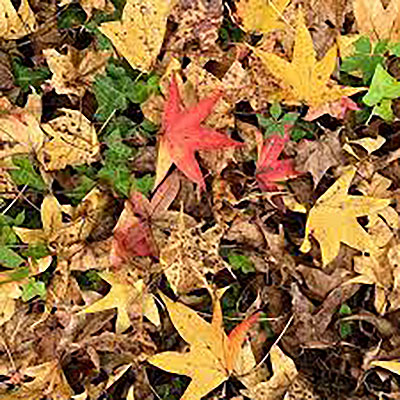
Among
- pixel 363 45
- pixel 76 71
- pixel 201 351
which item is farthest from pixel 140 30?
pixel 201 351

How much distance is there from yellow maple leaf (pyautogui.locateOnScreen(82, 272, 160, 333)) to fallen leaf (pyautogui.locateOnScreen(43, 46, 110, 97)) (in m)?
0.27

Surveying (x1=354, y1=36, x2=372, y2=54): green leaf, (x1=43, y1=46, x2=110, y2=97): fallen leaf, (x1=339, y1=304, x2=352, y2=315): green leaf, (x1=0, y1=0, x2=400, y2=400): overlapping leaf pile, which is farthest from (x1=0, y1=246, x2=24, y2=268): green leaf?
(x1=354, y1=36, x2=372, y2=54): green leaf

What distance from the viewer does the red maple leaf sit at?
112cm

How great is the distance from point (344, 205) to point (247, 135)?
6.7 inches

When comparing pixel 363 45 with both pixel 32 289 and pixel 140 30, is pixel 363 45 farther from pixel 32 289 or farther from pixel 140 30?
pixel 32 289

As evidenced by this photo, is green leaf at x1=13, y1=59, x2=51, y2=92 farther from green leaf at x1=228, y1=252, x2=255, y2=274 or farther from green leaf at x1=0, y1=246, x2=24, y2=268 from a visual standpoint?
green leaf at x1=228, y1=252, x2=255, y2=274

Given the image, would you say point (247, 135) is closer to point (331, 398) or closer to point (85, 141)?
point (85, 141)

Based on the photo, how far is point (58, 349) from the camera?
111cm

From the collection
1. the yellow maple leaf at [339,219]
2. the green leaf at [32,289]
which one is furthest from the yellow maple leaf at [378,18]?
the green leaf at [32,289]

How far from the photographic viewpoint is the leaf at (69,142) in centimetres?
108

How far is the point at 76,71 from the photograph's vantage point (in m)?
1.12

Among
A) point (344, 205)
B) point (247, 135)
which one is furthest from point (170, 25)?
point (344, 205)

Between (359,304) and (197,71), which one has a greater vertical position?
(197,71)

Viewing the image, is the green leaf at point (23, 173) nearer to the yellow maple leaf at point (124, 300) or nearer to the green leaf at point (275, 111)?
the yellow maple leaf at point (124, 300)
